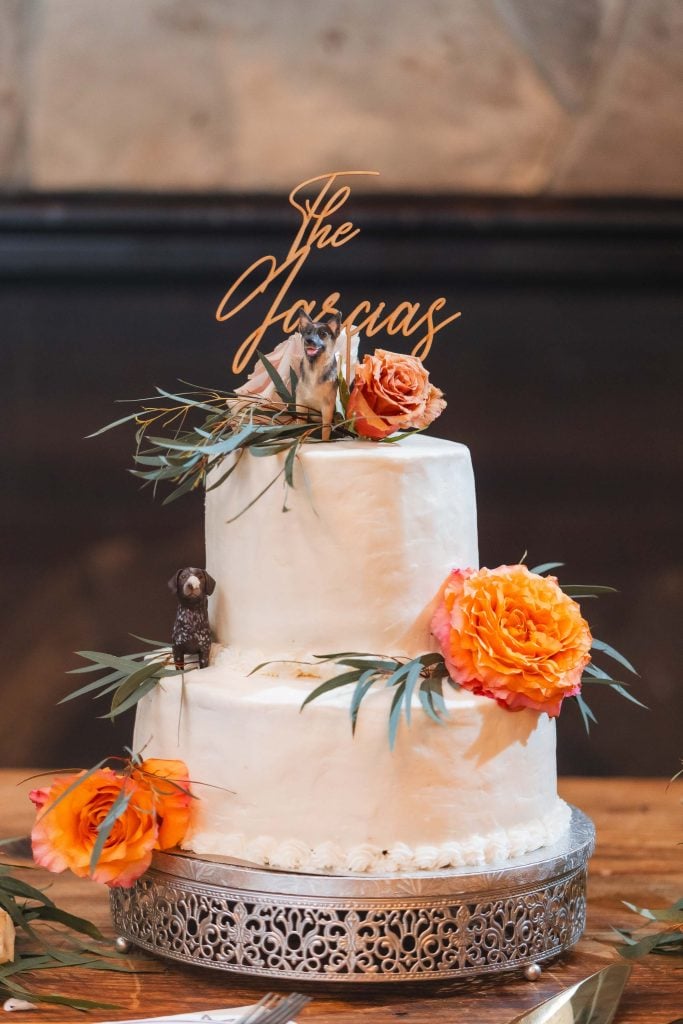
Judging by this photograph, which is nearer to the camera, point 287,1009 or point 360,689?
point 287,1009

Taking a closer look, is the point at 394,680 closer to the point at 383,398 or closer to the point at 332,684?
the point at 332,684

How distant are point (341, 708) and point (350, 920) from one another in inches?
10.9

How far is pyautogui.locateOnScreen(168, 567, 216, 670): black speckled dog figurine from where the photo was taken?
188 centimetres

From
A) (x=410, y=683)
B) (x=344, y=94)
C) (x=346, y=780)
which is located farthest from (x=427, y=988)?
(x=344, y=94)

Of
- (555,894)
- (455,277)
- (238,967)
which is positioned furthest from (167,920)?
(455,277)

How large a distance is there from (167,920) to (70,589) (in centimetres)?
194

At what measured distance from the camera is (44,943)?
1.86 metres

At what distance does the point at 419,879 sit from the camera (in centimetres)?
167

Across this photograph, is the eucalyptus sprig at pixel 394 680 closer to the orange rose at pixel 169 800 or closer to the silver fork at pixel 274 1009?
the orange rose at pixel 169 800

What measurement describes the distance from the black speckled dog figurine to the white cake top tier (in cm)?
6

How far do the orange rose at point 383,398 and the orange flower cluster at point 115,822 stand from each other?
590 mm

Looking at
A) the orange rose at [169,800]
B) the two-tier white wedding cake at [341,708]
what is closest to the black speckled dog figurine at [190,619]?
the two-tier white wedding cake at [341,708]

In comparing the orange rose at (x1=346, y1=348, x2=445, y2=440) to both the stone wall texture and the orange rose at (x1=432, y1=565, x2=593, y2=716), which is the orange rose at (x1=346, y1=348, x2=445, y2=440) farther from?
the stone wall texture

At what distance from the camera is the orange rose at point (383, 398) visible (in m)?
1.88
